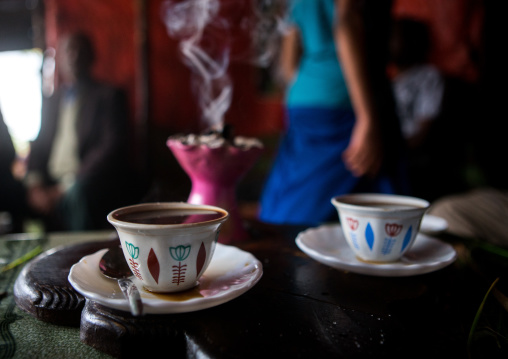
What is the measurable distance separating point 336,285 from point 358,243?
0.11m

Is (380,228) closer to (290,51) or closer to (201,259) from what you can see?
(201,259)

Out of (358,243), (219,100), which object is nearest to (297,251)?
(358,243)

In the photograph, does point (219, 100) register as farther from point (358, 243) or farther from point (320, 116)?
point (358, 243)

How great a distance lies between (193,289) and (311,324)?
0.19 meters

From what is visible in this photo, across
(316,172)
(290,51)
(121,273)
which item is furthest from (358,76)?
(121,273)

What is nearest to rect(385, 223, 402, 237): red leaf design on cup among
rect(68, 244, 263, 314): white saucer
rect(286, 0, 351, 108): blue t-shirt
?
rect(68, 244, 263, 314): white saucer

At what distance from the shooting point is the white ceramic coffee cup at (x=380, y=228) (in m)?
0.75

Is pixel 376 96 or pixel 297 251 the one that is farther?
pixel 376 96

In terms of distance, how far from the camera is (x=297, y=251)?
0.93 m

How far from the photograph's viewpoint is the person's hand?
1577 mm

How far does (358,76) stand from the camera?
5.07 ft

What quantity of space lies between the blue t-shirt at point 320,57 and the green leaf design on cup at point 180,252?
1.33m

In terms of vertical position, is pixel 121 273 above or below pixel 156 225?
below

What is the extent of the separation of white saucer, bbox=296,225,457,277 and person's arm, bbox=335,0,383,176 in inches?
26.8
